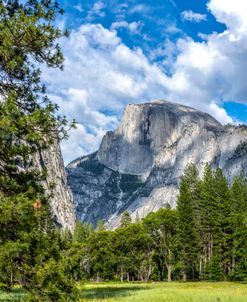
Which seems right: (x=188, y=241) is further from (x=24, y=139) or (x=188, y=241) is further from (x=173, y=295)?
(x=24, y=139)

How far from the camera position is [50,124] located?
11836 mm

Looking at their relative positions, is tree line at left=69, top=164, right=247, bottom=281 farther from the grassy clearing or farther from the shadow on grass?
the grassy clearing

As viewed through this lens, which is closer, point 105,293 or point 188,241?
point 105,293

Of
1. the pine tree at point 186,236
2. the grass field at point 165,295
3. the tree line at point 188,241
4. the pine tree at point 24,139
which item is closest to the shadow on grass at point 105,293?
the grass field at point 165,295

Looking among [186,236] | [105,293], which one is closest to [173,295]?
[105,293]

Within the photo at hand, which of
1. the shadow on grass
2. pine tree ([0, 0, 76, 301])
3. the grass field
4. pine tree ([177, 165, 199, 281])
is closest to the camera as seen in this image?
pine tree ([0, 0, 76, 301])

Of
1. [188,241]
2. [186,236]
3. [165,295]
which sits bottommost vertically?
[165,295]

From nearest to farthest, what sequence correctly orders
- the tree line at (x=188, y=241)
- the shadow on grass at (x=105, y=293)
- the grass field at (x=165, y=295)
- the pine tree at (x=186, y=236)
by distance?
the grass field at (x=165, y=295) → the shadow on grass at (x=105, y=293) → the tree line at (x=188, y=241) → the pine tree at (x=186, y=236)

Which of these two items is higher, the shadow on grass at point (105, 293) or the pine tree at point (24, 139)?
the pine tree at point (24, 139)

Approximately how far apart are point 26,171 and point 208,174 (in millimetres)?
82051

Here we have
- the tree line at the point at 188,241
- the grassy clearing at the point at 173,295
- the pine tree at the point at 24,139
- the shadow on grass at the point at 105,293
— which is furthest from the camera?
the tree line at the point at 188,241

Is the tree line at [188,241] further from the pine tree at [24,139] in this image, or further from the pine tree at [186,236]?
the pine tree at [24,139]

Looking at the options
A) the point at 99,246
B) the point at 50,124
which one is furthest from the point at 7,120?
the point at 99,246

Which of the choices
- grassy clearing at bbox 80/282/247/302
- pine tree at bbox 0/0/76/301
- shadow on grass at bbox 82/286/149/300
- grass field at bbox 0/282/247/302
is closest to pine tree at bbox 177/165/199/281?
shadow on grass at bbox 82/286/149/300
